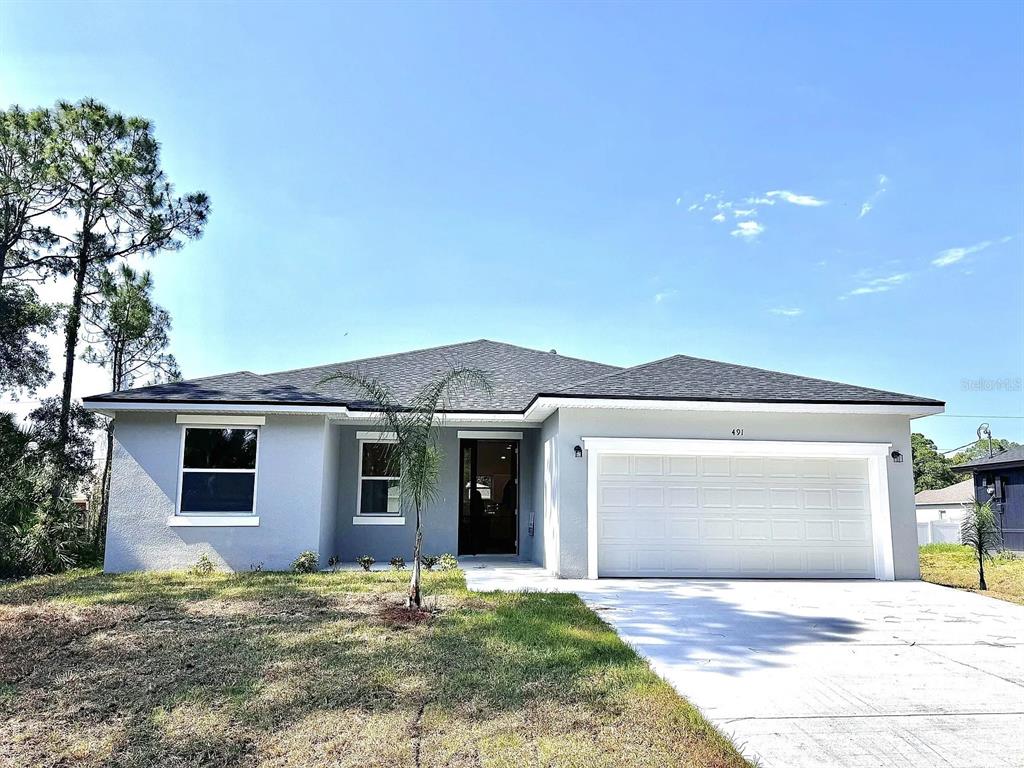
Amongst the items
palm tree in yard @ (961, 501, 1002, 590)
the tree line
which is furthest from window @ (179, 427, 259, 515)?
palm tree in yard @ (961, 501, 1002, 590)

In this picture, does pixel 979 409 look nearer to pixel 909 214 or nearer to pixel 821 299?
pixel 821 299

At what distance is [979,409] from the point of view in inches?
1864

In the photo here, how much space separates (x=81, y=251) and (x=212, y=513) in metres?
10.0

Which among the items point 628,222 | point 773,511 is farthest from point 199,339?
point 773,511

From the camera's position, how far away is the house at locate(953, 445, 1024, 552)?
2067 centimetres

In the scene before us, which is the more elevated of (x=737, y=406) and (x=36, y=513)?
(x=737, y=406)

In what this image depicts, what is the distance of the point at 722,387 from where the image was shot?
1107 cm

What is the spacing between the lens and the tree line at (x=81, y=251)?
1580 cm

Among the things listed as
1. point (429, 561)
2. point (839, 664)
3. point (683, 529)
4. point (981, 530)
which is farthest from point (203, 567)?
point (981, 530)

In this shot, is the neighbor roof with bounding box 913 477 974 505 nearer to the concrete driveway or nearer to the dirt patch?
the concrete driveway

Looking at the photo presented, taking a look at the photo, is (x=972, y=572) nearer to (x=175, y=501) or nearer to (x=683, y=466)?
(x=683, y=466)

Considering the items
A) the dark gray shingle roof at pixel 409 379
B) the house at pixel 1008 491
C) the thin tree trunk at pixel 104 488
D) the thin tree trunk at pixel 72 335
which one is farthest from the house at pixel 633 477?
the house at pixel 1008 491

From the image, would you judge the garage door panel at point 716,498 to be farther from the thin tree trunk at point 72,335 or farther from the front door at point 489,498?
the thin tree trunk at point 72,335

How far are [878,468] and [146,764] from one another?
36.2 ft
